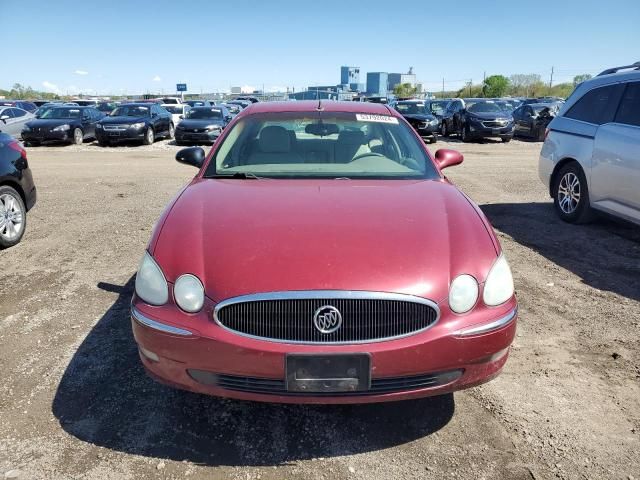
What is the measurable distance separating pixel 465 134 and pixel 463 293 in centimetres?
1832

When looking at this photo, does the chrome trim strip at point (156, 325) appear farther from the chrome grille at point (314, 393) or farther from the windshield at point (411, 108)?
the windshield at point (411, 108)

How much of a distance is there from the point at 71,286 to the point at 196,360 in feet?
9.24

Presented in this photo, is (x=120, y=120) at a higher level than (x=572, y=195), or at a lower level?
higher

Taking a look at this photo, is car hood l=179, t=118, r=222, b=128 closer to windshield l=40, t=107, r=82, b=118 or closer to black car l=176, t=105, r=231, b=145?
black car l=176, t=105, r=231, b=145

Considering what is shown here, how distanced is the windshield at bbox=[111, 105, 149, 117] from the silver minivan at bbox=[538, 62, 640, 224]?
15.6 meters

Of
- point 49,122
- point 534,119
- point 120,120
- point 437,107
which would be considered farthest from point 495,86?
point 49,122

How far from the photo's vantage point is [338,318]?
7.41 ft

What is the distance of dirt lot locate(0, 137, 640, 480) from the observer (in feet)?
7.93

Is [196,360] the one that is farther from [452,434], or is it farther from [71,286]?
[71,286]

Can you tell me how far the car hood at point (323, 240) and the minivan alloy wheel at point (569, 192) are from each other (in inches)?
167

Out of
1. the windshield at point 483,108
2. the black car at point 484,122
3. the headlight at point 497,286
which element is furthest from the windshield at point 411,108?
the headlight at point 497,286

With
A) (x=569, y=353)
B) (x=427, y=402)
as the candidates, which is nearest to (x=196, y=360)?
(x=427, y=402)

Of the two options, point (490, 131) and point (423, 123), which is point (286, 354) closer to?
point (423, 123)

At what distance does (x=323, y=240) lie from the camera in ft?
8.36
